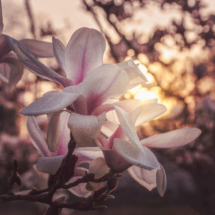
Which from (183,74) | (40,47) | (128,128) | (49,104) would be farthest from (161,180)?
(183,74)

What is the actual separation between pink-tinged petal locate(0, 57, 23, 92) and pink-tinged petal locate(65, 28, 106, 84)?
24 centimetres

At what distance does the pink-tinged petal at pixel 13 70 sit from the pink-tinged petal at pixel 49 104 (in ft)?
1.07

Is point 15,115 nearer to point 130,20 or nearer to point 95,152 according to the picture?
point 130,20

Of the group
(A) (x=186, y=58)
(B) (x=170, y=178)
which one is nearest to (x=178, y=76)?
(A) (x=186, y=58)

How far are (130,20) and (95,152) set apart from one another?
3211 millimetres

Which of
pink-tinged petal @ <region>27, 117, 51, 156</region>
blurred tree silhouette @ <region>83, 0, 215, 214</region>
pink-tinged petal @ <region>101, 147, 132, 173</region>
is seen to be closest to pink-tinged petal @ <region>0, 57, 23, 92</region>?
pink-tinged petal @ <region>27, 117, 51, 156</region>

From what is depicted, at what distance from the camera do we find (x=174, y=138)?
20.1 inches

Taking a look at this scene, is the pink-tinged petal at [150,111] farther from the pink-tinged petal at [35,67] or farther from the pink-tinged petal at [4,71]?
the pink-tinged petal at [4,71]

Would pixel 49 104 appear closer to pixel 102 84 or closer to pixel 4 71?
pixel 102 84

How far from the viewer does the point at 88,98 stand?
1.59 feet

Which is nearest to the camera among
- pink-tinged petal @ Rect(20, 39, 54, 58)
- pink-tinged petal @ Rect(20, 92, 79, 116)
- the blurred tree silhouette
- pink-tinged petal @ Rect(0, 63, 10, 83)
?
pink-tinged petal @ Rect(20, 92, 79, 116)

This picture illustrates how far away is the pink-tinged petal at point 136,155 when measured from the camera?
392mm

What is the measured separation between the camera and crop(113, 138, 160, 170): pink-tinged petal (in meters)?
0.39

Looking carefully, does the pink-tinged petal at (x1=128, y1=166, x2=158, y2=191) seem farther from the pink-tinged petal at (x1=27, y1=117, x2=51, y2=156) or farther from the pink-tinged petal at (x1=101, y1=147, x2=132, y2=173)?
the pink-tinged petal at (x1=27, y1=117, x2=51, y2=156)
